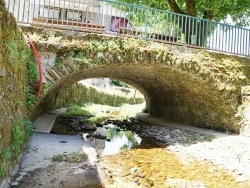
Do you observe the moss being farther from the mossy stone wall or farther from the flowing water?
the flowing water

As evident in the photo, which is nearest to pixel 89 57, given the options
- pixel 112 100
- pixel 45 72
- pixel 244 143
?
pixel 45 72

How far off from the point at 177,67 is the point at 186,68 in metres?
0.35

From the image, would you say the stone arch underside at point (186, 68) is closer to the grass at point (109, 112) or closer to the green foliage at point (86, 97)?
the grass at point (109, 112)

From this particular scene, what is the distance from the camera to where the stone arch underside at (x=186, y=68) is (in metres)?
7.41

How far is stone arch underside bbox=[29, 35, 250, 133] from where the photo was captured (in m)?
7.41

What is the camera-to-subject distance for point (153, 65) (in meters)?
8.52

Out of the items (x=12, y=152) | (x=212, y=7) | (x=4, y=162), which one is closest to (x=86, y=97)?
(x=212, y=7)

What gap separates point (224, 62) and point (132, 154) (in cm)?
500

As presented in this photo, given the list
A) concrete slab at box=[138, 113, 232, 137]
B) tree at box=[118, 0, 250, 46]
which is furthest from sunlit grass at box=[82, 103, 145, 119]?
tree at box=[118, 0, 250, 46]

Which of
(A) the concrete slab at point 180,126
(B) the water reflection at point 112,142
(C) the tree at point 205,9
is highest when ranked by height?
(C) the tree at point 205,9

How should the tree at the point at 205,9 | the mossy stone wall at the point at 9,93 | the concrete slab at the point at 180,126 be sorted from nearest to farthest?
the mossy stone wall at the point at 9,93, the concrete slab at the point at 180,126, the tree at the point at 205,9

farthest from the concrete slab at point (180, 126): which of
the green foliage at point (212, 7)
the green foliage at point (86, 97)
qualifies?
the green foliage at point (86, 97)

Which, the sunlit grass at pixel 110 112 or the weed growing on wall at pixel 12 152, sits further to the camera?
the sunlit grass at pixel 110 112

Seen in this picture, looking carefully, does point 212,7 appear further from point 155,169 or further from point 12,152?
point 12,152
